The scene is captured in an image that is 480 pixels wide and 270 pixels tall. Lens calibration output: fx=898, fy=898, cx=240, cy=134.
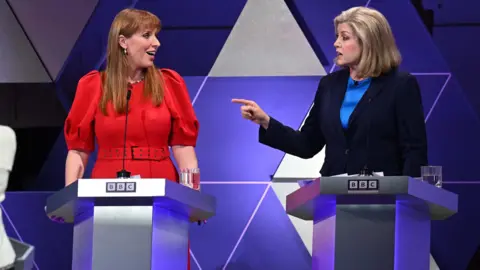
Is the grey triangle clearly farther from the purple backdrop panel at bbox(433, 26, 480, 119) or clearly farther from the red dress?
the red dress

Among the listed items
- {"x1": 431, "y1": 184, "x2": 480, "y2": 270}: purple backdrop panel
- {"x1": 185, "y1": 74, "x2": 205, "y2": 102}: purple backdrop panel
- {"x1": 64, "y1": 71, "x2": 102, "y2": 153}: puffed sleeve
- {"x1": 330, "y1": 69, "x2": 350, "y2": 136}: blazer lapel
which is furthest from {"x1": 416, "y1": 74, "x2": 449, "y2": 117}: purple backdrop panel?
{"x1": 64, "y1": 71, "x2": 102, "y2": 153}: puffed sleeve

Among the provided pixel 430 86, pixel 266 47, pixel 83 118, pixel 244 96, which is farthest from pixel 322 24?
pixel 83 118

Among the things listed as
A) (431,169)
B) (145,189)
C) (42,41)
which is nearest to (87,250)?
(145,189)

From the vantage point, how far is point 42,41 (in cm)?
547

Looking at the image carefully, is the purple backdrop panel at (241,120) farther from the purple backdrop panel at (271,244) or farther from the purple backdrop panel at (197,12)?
the purple backdrop panel at (197,12)

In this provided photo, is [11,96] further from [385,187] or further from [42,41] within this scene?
[385,187]

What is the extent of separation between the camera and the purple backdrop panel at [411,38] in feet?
17.1

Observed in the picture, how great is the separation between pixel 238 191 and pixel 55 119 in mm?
1192

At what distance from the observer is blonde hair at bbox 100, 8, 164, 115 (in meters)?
4.14

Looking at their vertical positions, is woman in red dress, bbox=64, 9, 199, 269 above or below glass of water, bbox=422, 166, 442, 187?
above

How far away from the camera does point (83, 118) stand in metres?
4.20

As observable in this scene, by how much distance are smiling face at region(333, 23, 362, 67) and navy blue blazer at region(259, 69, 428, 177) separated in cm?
13

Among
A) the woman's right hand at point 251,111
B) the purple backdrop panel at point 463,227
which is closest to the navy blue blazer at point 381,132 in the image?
the woman's right hand at point 251,111

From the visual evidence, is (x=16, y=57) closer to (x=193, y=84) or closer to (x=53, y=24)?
(x=53, y=24)
